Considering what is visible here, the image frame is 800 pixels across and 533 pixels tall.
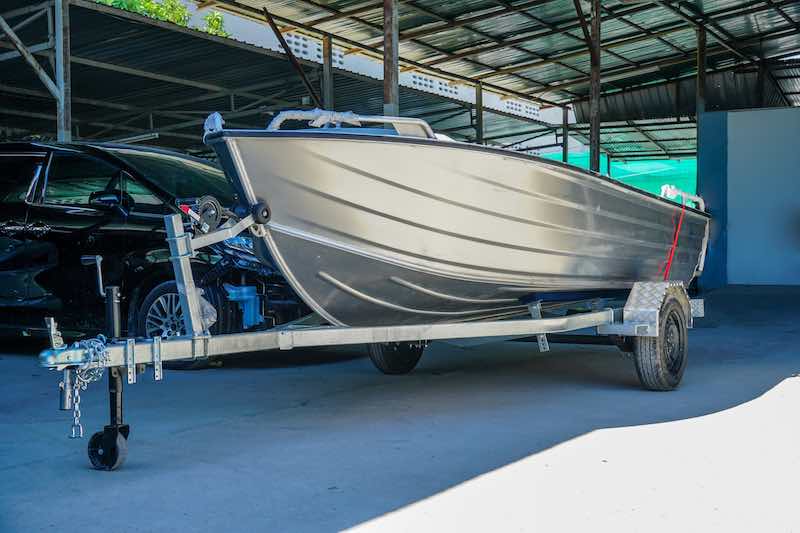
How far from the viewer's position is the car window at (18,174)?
637cm

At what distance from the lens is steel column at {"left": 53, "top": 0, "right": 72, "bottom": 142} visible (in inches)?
376

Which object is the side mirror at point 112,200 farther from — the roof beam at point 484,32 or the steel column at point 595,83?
the roof beam at point 484,32

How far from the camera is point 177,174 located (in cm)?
634

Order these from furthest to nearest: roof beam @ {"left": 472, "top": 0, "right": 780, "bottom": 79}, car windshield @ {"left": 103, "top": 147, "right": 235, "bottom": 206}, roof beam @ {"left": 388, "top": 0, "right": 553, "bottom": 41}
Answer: roof beam @ {"left": 472, "top": 0, "right": 780, "bottom": 79} → roof beam @ {"left": 388, "top": 0, "right": 553, "bottom": 41} → car windshield @ {"left": 103, "top": 147, "right": 235, "bottom": 206}

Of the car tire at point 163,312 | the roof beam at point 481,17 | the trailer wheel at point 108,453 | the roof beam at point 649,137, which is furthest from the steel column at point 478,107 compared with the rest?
the trailer wheel at point 108,453

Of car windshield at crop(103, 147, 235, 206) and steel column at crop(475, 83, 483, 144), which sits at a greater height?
steel column at crop(475, 83, 483, 144)

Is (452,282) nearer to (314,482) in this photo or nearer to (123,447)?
(314,482)

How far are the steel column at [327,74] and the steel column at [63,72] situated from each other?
217 inches

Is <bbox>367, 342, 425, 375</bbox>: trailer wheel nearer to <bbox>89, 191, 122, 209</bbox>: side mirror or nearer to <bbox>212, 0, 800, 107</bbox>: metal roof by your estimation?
<bbox>89, 191, 122, 209</bbox>: side mirror

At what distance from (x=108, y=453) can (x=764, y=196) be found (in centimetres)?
1548

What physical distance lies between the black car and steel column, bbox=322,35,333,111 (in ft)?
28.5

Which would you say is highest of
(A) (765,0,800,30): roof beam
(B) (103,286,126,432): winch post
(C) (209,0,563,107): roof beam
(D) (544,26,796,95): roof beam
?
(A) (765,0,800,30): roof beam

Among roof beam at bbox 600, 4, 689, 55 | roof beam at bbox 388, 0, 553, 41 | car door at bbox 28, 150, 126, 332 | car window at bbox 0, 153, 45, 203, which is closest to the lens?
car door at bbox 28, 150, 126, 332

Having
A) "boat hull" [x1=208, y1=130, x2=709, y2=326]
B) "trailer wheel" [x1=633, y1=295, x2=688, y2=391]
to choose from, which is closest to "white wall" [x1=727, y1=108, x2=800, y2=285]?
"trailer wheel" [x1=633, y1=295, x2=688, y2=391]
